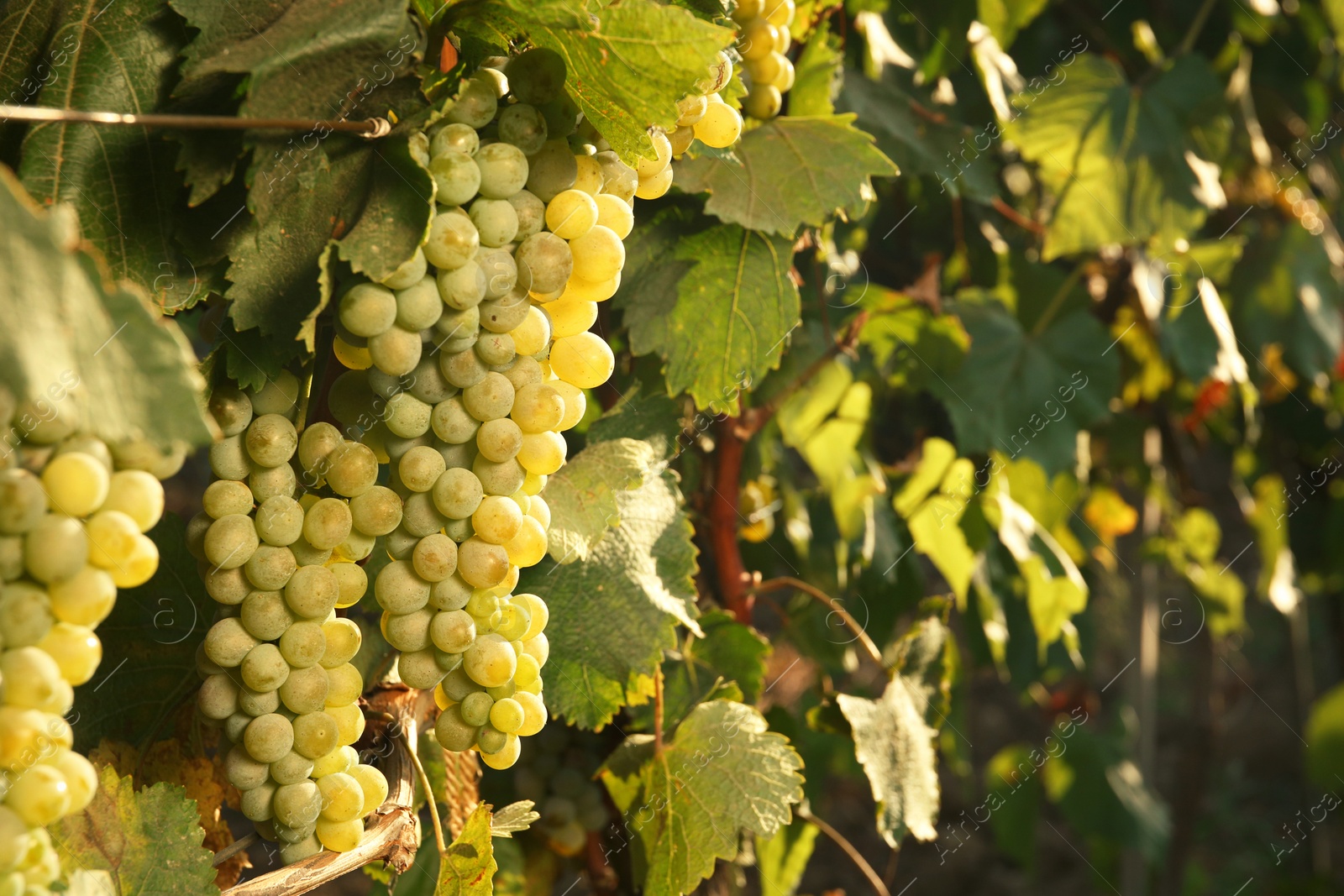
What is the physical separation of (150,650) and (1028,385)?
2.56ft

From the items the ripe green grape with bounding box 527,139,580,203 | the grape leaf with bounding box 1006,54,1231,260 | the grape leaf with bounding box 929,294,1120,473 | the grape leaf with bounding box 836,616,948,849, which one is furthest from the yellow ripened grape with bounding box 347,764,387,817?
the grape leaf with bounding box 1006,54,1231,260

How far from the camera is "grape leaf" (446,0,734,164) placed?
0.34 m

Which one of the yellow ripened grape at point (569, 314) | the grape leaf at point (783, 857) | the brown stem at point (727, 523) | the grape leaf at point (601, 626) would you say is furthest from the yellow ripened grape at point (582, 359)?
the grape leaf at point (783, 857)

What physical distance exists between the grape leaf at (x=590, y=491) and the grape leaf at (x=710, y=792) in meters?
0.15

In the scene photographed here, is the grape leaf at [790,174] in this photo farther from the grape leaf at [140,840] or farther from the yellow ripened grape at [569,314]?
the grape leaf at [140,840]

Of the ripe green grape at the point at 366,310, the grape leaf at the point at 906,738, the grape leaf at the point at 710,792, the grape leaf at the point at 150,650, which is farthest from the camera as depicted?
the grape leaf at the point at 906,738

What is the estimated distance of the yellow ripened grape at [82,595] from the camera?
0.26 metres

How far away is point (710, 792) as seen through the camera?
1.86 ft

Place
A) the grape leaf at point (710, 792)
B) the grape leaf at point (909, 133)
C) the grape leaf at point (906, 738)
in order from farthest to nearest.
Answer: the grape leaf at point (909, 133)
the grape leaf at point (906, 738)
the grape leaf at point (710, 792)

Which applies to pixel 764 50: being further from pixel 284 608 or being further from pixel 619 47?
pixel 284 608

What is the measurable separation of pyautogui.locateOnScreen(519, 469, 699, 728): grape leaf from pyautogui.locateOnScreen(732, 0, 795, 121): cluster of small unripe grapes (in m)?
0.21

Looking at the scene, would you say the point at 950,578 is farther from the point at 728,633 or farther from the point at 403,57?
the point at 403,57

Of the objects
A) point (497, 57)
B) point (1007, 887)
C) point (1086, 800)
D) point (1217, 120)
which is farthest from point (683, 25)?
point (1007, 887)

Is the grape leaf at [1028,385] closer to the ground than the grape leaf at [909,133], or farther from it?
closer to the ground
